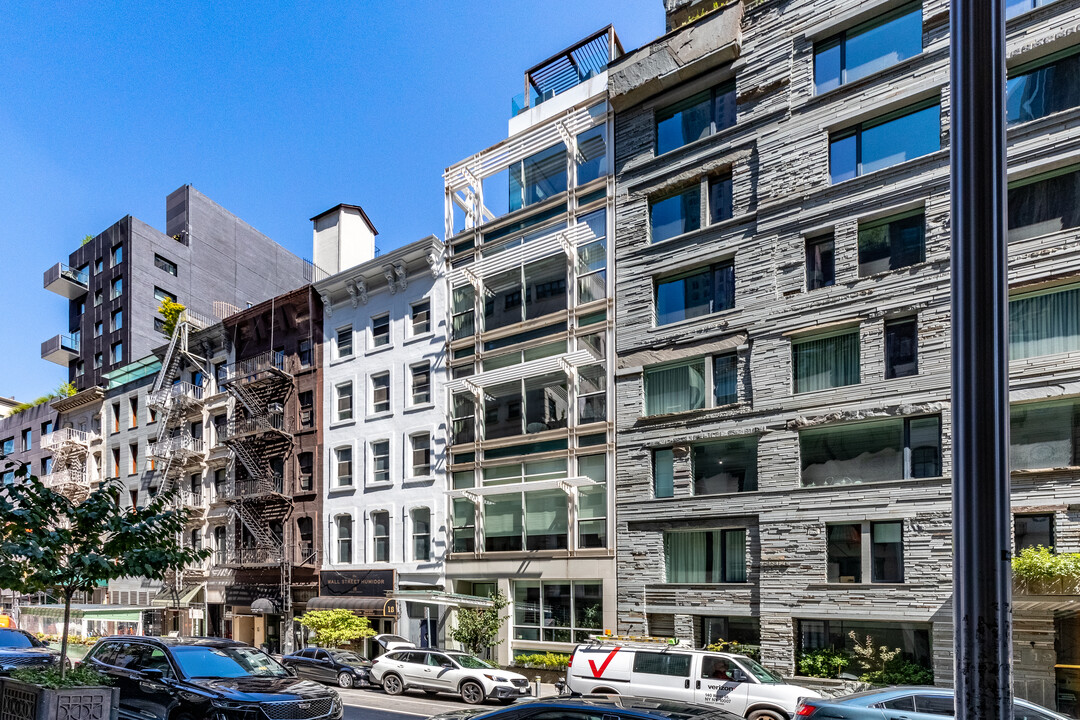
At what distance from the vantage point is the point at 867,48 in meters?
22.6

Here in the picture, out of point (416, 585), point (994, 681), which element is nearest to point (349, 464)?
point (416, 585)

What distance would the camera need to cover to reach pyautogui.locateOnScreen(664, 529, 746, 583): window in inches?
908

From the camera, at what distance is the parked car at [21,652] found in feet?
50.2

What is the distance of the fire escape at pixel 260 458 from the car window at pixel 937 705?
1192 inches

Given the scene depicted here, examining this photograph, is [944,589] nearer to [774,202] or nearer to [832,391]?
[832,391]

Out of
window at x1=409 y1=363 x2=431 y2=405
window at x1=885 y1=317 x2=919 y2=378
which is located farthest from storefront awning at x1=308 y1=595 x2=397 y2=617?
window at x1=885 y1=317 x2=919 y2=378

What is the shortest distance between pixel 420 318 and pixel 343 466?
805cm

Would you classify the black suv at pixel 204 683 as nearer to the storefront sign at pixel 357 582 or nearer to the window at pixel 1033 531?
the window at pixel 1033 531

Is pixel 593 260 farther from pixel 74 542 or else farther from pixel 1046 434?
pixel 74 542

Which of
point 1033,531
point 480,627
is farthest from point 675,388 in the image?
point 480,627

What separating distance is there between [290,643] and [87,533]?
26.3m

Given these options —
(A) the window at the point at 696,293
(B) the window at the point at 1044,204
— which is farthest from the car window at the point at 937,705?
(A) the window at the point at 696,293

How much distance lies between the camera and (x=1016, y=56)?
19.4m

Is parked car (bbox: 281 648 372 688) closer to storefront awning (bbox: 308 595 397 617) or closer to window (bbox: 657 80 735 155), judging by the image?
storefront awning (bbox: 308 595 397 617)
